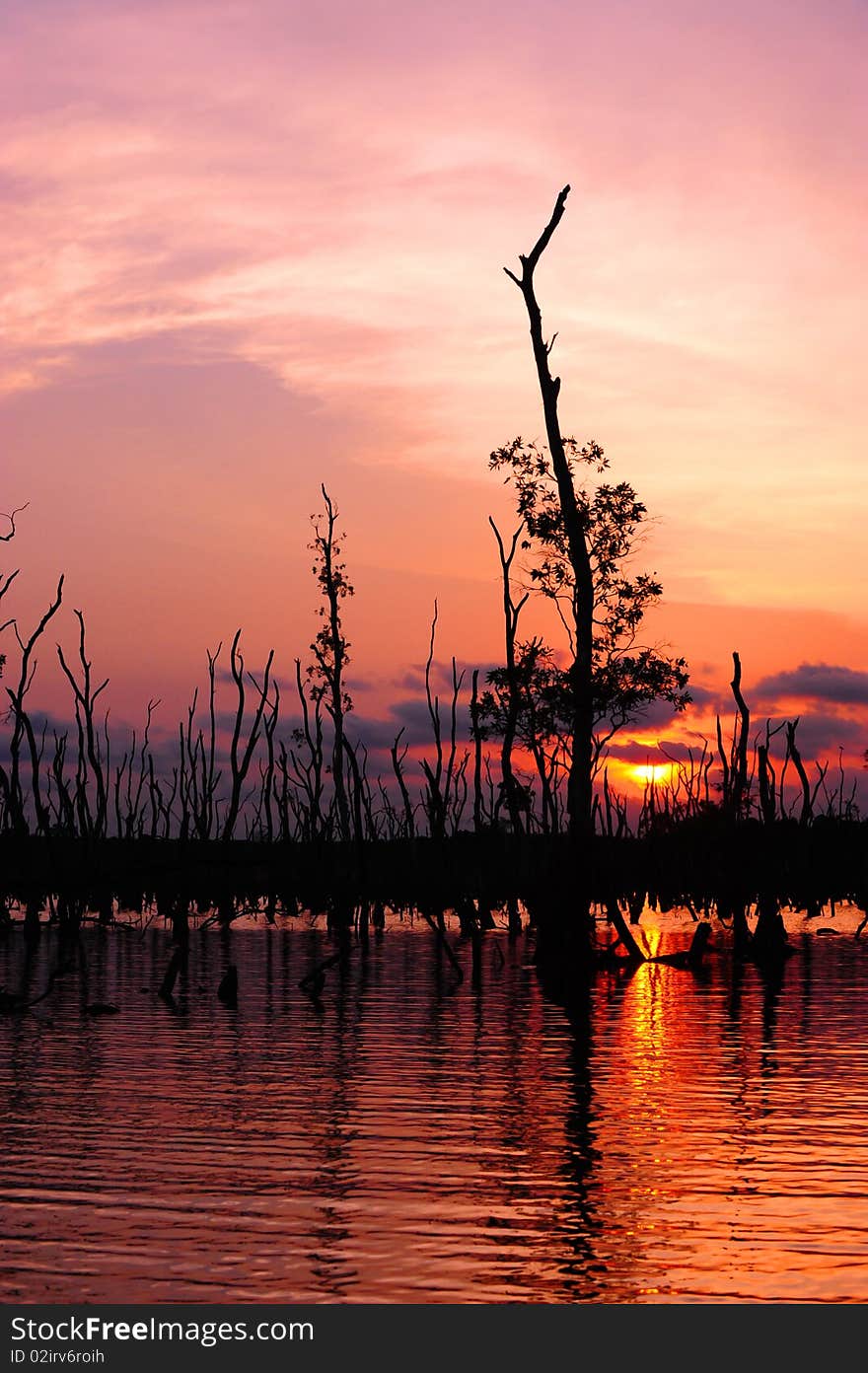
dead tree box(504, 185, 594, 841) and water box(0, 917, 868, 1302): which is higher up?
dead tree box(504, 185, 594, 841)

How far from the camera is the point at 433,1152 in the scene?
9.66 m

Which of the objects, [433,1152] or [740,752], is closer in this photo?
[433,1152]

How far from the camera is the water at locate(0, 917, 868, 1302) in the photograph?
277 inches

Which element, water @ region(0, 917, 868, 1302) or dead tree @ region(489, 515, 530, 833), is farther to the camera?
dead tree @ region(489, 515, 530, 833)

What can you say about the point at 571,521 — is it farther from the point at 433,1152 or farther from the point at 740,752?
the point at 433,1152

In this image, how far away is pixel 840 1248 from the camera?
7430 millimetres

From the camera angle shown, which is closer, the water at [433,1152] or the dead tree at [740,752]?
the water at [433,1152]

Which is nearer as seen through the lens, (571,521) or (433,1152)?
(433,1152)

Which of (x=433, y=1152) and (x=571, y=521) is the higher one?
(x=571, y=521)

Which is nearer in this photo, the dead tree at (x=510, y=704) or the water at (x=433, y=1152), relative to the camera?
the water at (x=433, y=1152)

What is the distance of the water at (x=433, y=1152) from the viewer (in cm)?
704

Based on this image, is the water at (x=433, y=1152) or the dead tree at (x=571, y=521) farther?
the dead tree at (x=571, y=521)

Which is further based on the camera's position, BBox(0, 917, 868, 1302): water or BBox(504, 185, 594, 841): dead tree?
BBox(504, 185, 594, 841): dead tree

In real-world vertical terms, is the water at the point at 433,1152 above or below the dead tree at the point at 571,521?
below
